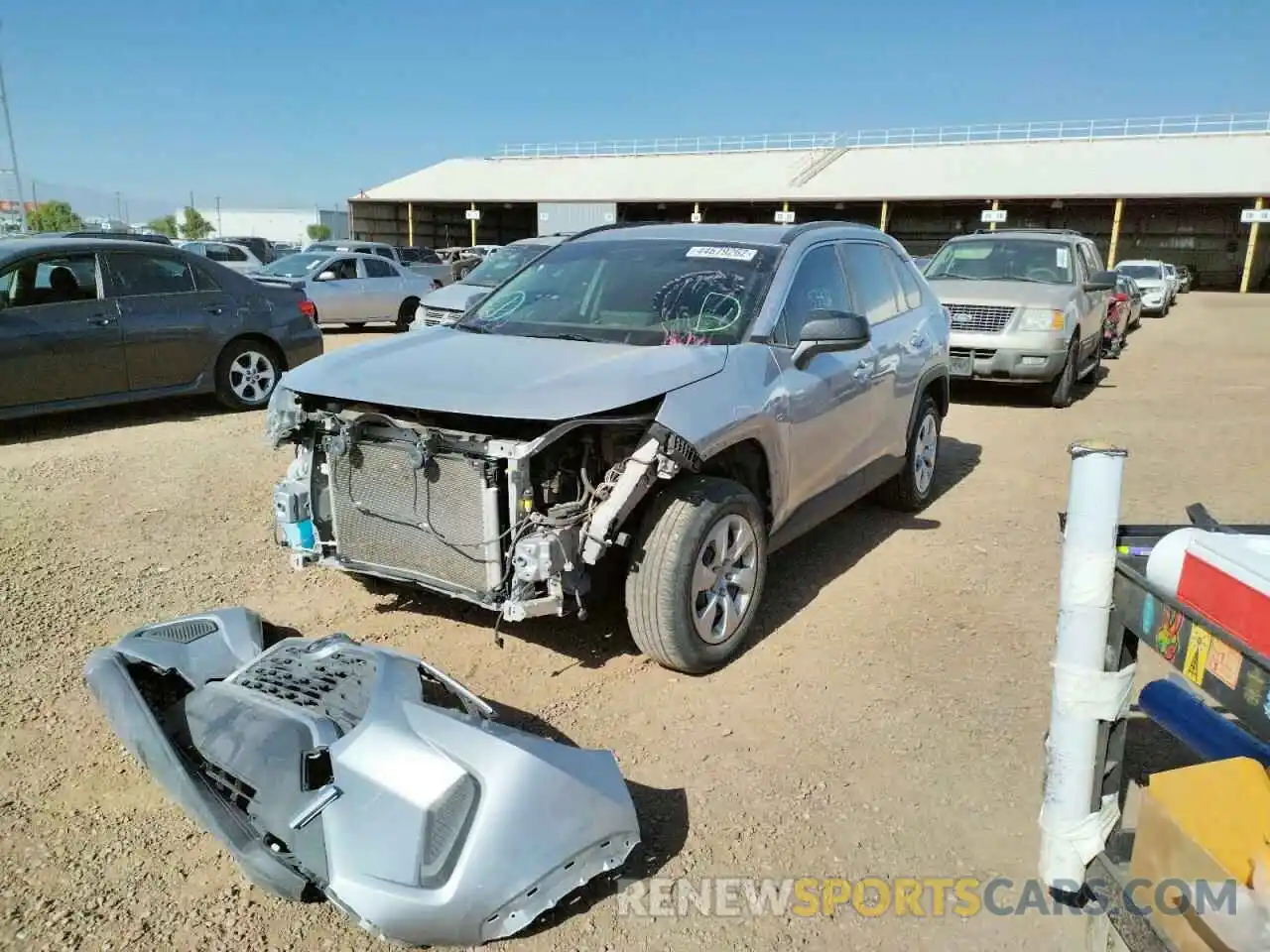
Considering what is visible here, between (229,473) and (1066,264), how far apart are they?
9569 mm

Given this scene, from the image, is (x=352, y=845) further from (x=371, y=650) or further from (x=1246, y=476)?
(x=1246, y=476)

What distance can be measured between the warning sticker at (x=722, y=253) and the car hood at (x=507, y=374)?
2.65 ft

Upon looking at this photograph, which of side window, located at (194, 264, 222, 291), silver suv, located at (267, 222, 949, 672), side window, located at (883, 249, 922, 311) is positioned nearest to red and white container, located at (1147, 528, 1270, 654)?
silver suv, located at (267, 222, 949, 672)

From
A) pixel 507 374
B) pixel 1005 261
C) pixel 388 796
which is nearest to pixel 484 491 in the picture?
pixel 507 374

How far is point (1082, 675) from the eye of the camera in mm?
2260

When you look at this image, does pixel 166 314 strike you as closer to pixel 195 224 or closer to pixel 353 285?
pixel 353 285

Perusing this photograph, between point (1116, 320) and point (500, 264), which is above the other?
point (500, 264)

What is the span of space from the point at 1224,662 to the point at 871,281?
396 centimetres

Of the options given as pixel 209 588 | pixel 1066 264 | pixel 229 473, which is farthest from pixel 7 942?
pixel 1066 264

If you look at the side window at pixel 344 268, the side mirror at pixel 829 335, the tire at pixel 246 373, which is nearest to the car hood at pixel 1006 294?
the side mirror at pixel 829 335

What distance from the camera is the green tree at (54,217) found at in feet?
175

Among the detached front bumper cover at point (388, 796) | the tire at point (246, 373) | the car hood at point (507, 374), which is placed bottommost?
the detached front bumper cover at point (388, 796)

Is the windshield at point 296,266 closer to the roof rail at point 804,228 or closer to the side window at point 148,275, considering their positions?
the side window at point 148,275

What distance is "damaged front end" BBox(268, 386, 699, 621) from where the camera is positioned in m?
3.47
